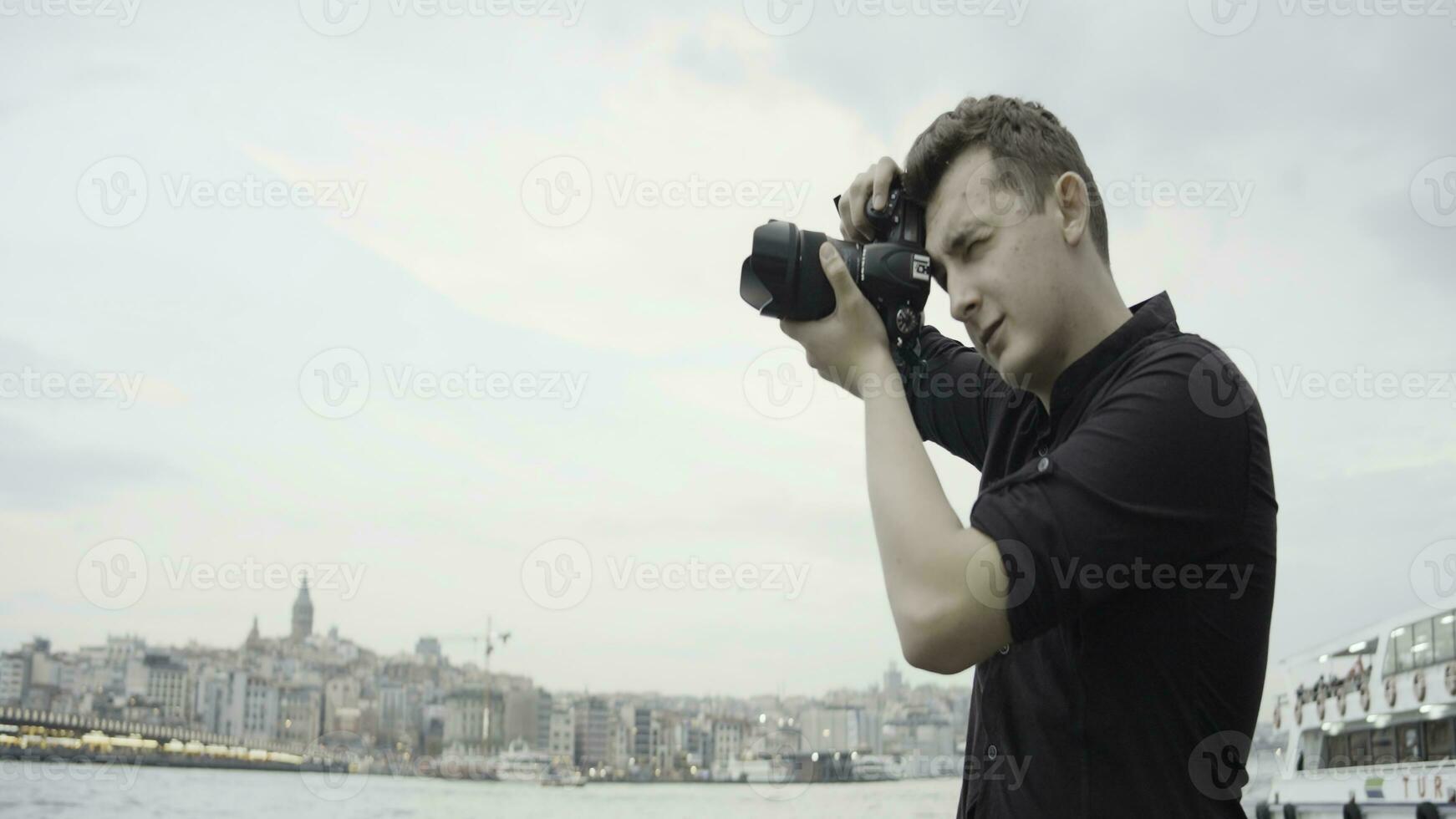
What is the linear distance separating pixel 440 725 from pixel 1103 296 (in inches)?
3344

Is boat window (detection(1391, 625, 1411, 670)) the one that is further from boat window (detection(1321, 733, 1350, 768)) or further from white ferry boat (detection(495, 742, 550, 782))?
white ferry boat (detection(495, 742, 550, 782))

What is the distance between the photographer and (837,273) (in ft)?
4.67

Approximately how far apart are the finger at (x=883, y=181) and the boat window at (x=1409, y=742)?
20591 millimetres

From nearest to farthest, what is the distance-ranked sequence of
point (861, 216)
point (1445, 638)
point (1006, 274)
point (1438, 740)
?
point (1006, 274), point (861, 216), point (1445, 638), point (1438, 740)

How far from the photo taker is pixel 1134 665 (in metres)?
1.08

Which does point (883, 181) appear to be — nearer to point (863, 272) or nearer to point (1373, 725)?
point (863, 272)

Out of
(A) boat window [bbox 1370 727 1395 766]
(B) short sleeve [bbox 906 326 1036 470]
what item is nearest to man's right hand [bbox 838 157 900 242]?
(B) short sleeve [bbox 906 326 1036 470]

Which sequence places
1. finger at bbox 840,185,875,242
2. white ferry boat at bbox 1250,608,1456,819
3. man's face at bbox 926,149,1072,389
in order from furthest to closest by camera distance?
1. white ferry boat at bbox 1250,608,1456,819
2. finger at bbox 840,185,875,242
3. man's face at bbox 926,149,1072,389

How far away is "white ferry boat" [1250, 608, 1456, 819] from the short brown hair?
15.8 meters

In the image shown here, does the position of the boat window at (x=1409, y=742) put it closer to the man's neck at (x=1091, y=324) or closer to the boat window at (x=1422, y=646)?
the boat window at (x=1422, y=646)

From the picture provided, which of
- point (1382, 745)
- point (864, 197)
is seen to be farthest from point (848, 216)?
point (1382, 745)

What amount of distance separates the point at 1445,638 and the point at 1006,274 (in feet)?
62.7

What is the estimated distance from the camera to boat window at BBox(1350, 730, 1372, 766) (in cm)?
1983

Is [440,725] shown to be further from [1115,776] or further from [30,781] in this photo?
[1115,776]
